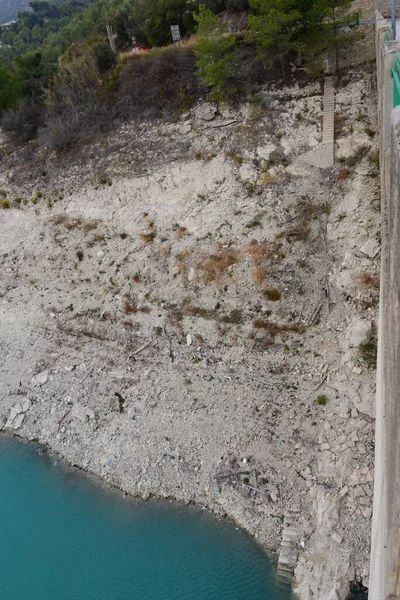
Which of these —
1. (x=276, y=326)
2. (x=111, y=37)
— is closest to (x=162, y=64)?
(x=111, y=37)

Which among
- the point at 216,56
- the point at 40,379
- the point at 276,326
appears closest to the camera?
the point at 276,326

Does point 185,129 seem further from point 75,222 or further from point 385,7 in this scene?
point 385,7

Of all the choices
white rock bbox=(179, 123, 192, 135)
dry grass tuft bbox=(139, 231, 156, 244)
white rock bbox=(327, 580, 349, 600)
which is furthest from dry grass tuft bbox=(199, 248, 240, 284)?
white rock bbox=(327, 580, 349, 600)

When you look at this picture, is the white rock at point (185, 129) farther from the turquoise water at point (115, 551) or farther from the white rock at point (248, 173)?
the turquoise water at point (115, 551)

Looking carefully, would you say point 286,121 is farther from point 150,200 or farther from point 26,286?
point 26,286

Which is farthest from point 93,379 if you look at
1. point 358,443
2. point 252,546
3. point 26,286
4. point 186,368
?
point 358,443

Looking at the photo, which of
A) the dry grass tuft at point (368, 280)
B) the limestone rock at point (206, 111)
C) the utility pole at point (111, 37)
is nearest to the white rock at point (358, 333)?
the dry grass tuft at point (368, 280)
